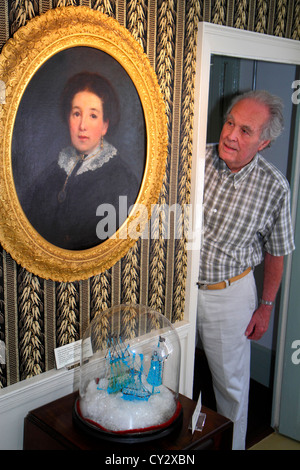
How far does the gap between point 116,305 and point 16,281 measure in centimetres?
46

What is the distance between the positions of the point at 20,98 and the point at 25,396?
3.32 ft

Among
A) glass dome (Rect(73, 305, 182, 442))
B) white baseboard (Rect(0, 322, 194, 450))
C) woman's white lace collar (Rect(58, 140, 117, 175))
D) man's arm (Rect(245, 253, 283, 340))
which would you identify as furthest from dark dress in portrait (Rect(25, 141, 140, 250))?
man's arm (Rect(245, 253, 283, 340))

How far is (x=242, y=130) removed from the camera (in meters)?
2.40

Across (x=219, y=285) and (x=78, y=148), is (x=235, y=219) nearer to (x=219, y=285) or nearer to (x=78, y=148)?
(x=219, y=285)

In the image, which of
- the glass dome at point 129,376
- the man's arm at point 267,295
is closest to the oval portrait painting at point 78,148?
the glass dome at point 129,376

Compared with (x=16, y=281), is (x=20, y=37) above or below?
above

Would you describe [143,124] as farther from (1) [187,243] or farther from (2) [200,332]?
(2) [200,332]

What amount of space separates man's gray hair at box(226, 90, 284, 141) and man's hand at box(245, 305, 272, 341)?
3.08 ft

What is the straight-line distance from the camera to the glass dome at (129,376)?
156 cm

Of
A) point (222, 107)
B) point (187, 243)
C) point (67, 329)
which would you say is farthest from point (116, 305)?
point (222, 107)

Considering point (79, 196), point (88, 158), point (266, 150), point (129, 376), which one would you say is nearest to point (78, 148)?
point (88, 158)

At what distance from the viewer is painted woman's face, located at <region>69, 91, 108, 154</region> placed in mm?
1627

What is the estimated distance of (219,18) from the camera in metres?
2.11

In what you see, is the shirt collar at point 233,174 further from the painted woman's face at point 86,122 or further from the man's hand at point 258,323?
the painted woman's face at point 86,122
